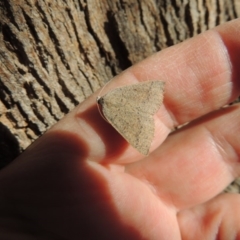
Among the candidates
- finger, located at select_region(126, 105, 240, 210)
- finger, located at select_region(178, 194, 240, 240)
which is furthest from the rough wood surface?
finger, located at select_region(178, 194, 240, 240)

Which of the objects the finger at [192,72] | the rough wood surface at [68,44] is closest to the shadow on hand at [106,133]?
the finger at [192,72]

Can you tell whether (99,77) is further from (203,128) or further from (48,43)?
(203,128)

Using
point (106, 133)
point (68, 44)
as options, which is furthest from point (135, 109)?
point (68, 44)

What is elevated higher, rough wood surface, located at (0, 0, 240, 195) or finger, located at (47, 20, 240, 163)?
rough wood surface, located at (0, 0, 240, 195)

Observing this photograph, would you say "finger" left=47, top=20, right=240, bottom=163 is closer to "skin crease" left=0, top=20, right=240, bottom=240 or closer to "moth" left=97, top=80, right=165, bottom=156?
"skin crease" left=0, top=20, right=240, bottom=240

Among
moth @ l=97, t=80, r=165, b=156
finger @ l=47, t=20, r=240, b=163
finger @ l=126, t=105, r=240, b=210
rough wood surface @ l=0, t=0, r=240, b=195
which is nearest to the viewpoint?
rough wood surface @ l=0, t=0, r=240, b=195

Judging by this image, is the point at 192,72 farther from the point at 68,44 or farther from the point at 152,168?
the point at 68,44
